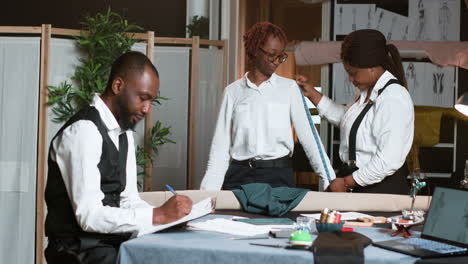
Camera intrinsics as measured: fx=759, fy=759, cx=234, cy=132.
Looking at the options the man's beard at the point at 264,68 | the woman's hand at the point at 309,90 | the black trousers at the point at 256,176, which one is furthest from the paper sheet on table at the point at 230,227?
the woman's hand at the point at 309,90

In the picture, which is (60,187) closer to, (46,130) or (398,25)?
(46,130)

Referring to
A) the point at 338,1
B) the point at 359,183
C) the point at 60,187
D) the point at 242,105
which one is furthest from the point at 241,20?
the point at 60,187

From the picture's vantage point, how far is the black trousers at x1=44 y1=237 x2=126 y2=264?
8.22 feet

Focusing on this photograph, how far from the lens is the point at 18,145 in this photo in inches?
217

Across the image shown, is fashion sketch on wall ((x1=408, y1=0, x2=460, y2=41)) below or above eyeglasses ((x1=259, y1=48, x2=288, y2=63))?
above

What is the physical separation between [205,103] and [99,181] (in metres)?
3.47

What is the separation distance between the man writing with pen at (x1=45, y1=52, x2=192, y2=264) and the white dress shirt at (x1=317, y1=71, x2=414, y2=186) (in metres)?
1.21

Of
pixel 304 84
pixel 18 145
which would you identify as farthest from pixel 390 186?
pixel 18 145

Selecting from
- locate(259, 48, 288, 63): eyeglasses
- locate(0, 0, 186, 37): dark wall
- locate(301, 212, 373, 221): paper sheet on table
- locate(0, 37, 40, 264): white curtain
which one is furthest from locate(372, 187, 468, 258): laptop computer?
locate(0, 0, 186, 37): dark wall

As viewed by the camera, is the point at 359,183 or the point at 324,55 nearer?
the point at 359,183

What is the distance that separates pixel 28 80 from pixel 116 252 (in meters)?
3.24

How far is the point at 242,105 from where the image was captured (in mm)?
3992

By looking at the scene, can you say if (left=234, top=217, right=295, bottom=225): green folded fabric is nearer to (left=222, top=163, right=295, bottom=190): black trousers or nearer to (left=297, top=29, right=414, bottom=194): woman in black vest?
(left=297, top=29, right=414, bottom=194): woman in black vest

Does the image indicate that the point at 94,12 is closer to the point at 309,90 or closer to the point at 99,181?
the point at 309,90
